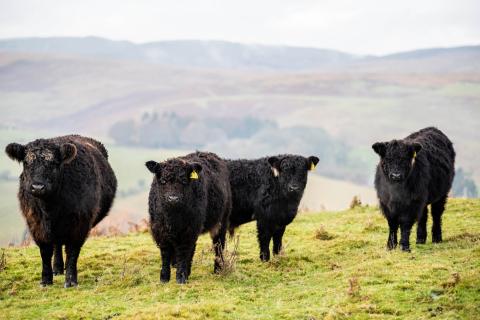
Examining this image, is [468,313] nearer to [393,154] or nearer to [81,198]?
[393,154]

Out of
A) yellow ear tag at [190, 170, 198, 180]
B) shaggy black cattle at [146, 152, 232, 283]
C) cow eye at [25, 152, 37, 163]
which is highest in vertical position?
cow eye at [25, 152, 37, 163]

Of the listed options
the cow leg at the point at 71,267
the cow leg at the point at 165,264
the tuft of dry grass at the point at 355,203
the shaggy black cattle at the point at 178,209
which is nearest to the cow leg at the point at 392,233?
the shaggy black cattle at the point at 178,209

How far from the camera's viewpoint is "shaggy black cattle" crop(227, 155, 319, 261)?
13398 mm

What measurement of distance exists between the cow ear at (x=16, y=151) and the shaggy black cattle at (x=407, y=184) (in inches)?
267

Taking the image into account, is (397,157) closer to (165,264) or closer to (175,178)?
(175,178)

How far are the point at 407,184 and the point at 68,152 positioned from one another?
6.79 meters

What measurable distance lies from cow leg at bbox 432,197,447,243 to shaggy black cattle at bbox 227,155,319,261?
3224 millimetres

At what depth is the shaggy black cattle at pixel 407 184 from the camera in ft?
43.6

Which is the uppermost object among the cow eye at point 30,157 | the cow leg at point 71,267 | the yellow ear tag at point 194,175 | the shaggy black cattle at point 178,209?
the cow eye at point 30,157

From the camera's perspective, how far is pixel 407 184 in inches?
535

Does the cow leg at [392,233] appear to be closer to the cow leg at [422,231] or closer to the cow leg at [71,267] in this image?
the cow leg at [422,231]

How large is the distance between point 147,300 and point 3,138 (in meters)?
111

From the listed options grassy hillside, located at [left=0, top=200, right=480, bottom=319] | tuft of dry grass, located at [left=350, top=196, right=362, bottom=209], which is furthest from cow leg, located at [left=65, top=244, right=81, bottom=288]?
tuft of dry grass, located at [left=350, top=196, right=362, bottom=209]

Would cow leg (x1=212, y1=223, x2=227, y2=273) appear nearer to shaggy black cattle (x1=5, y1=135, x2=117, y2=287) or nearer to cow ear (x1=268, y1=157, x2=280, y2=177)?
cow ear (x1=268, y1=157, x2=280, y2=177)
